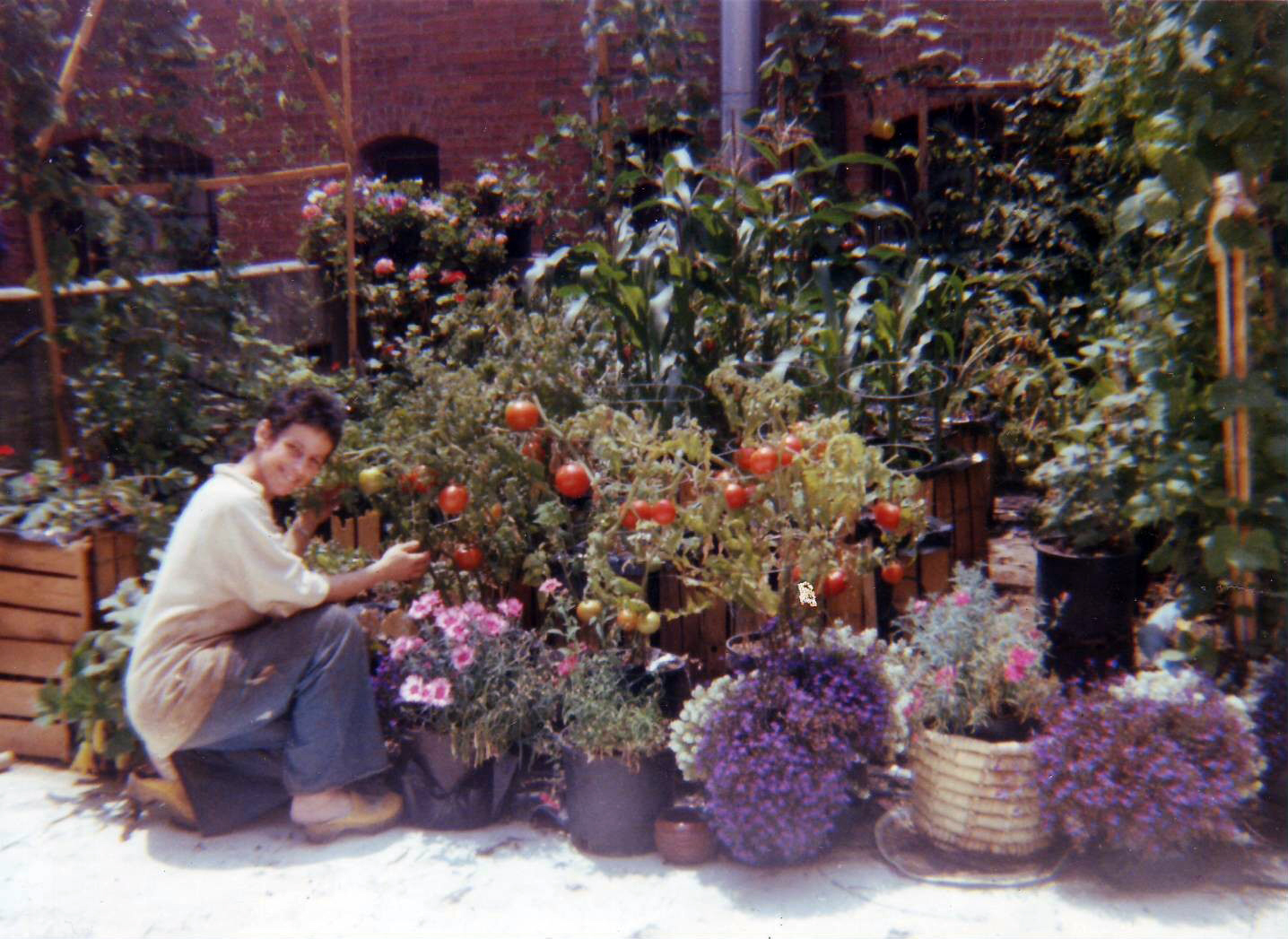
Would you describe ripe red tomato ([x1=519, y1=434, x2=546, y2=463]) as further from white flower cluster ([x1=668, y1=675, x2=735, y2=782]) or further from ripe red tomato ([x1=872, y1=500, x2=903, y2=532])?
ripe red tomato ([x1=872, y1=500, x2=903, y2=532])

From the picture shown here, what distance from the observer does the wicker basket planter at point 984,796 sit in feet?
9.15

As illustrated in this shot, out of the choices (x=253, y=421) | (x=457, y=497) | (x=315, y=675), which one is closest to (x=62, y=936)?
(x=315, y=675)

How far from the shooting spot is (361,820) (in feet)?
10.5

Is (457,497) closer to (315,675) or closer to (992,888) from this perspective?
(315,675)

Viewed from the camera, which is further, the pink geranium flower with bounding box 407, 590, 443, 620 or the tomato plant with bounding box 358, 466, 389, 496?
the tomato plant with bounding box 358, 466, 389, 496

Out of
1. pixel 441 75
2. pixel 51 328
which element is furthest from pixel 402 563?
pixel 441 75

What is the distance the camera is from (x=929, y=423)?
493 cm

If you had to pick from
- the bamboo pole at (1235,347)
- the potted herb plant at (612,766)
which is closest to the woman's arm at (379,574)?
the potted herb plant at (612,766)

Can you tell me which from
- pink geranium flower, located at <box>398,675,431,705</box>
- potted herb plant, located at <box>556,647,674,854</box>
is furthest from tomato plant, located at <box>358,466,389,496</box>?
potted herb plant, located at <box>556,647,674,854</box>

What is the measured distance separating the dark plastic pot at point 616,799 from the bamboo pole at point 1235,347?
1656 millimetres

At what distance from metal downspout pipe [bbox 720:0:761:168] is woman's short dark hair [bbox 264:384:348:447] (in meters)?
4.55

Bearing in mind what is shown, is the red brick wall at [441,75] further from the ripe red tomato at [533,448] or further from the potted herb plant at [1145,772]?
the potted herb plant at [1145,772]

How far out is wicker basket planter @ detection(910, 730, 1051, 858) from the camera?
9.15ft

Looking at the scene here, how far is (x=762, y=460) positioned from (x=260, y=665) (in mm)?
1481
